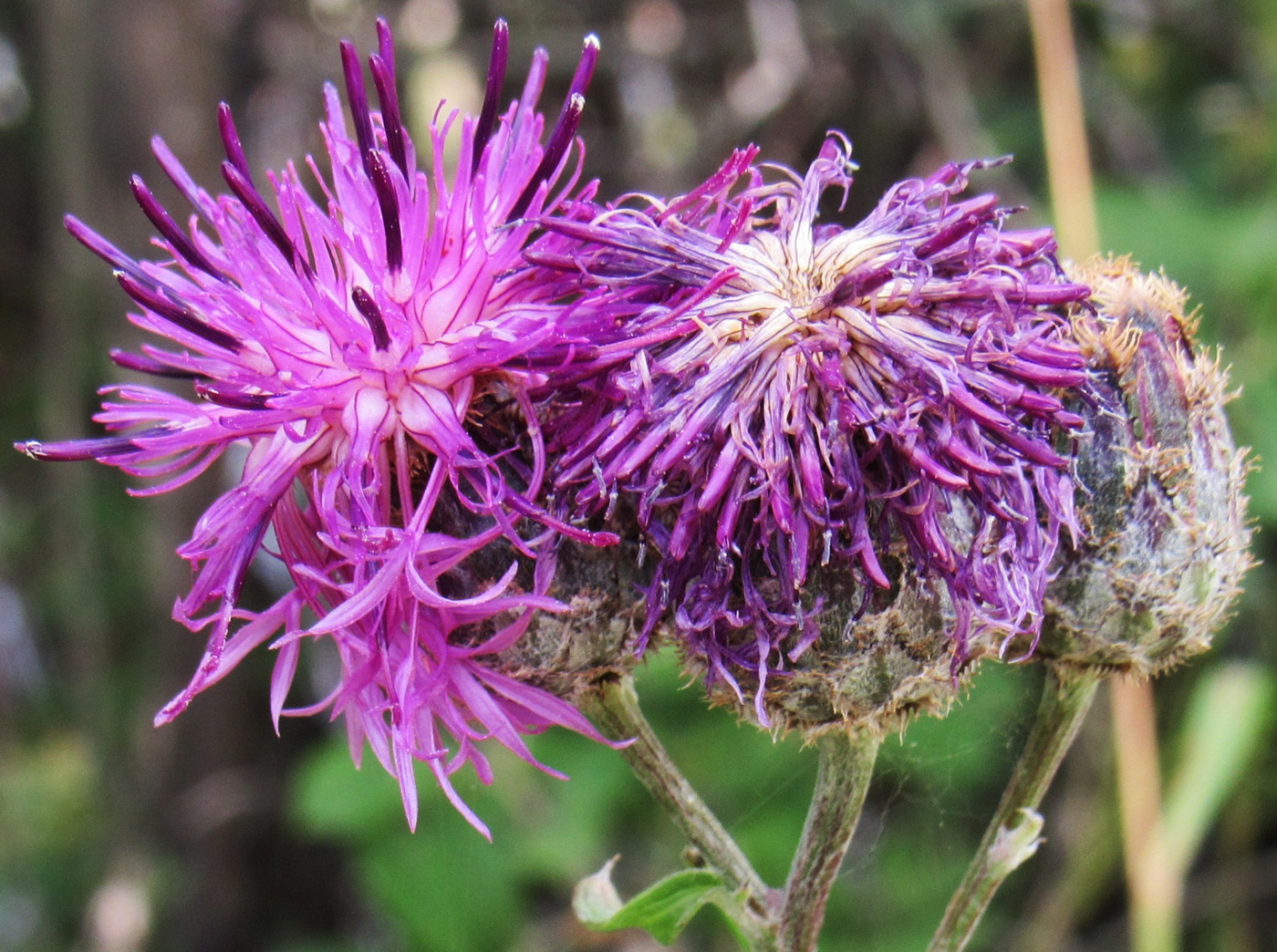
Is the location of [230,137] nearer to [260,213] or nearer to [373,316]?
[260,213]

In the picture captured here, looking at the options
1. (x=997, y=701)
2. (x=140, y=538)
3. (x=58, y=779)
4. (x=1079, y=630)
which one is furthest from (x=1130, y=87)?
(x=58, y=779)

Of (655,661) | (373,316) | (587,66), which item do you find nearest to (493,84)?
(587,66)

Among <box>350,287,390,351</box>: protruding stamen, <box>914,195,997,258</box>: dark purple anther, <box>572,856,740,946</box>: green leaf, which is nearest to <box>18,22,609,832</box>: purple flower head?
<box>350,287,390,351</box>: protruding stamen

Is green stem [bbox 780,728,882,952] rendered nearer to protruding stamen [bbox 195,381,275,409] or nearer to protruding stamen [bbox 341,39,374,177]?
protruding stamen [bbox 195,381,275,409]

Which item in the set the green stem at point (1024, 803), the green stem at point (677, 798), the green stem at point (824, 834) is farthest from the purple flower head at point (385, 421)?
the green stem at point (1024, 803)

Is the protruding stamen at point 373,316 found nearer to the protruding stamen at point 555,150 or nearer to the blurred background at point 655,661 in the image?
the protruding stamen at point 555,150

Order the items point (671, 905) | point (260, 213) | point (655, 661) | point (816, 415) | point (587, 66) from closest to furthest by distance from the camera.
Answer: point (816, 415), point (260, 213), point (671, 905), point (587, 66), point (655, 661)
